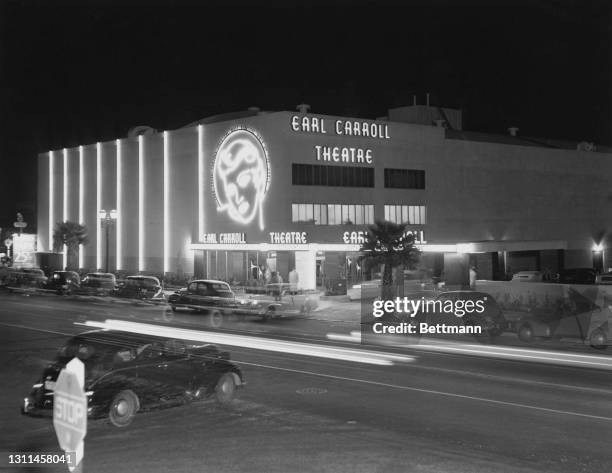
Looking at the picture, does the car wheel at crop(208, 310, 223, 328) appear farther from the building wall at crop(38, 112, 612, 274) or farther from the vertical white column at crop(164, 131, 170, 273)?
the vertical white column at crop(164, 131, 170, 273)

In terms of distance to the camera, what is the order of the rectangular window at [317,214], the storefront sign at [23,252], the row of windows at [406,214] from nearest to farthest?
the rectangular window at [317,214], the row of windows at [406,214], the storefront sign at [23,252]

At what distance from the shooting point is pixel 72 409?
17.3 ft

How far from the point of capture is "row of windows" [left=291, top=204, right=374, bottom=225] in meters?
49.0

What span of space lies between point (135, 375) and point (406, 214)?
141 feet

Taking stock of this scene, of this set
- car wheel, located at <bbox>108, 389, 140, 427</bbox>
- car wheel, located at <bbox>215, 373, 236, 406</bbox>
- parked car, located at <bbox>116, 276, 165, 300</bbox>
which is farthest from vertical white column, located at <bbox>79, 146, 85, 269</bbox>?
car wheel, located at <bbox>108, 389, 140, 427</bbox>

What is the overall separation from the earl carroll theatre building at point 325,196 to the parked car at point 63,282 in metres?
6.29

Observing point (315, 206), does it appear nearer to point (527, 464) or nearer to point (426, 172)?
point (426, 172)

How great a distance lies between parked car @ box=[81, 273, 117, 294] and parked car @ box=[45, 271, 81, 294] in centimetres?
206

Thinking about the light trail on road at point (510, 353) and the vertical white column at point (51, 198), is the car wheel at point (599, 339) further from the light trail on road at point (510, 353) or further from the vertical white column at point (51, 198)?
the vertical white column at point (51, 198)

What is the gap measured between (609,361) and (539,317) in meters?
5.50

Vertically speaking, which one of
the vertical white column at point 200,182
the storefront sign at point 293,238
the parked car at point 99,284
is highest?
the vertical white column at point 200,182

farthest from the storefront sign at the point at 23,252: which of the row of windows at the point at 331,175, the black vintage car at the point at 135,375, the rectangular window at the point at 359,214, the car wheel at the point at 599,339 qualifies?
the black vintage car at the point at 135,375

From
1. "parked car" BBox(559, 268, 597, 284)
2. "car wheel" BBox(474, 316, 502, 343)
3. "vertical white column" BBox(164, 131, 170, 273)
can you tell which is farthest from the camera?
"vertical white column" BBox(164, 131, 170, 273)

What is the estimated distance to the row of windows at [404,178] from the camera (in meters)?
52.9
